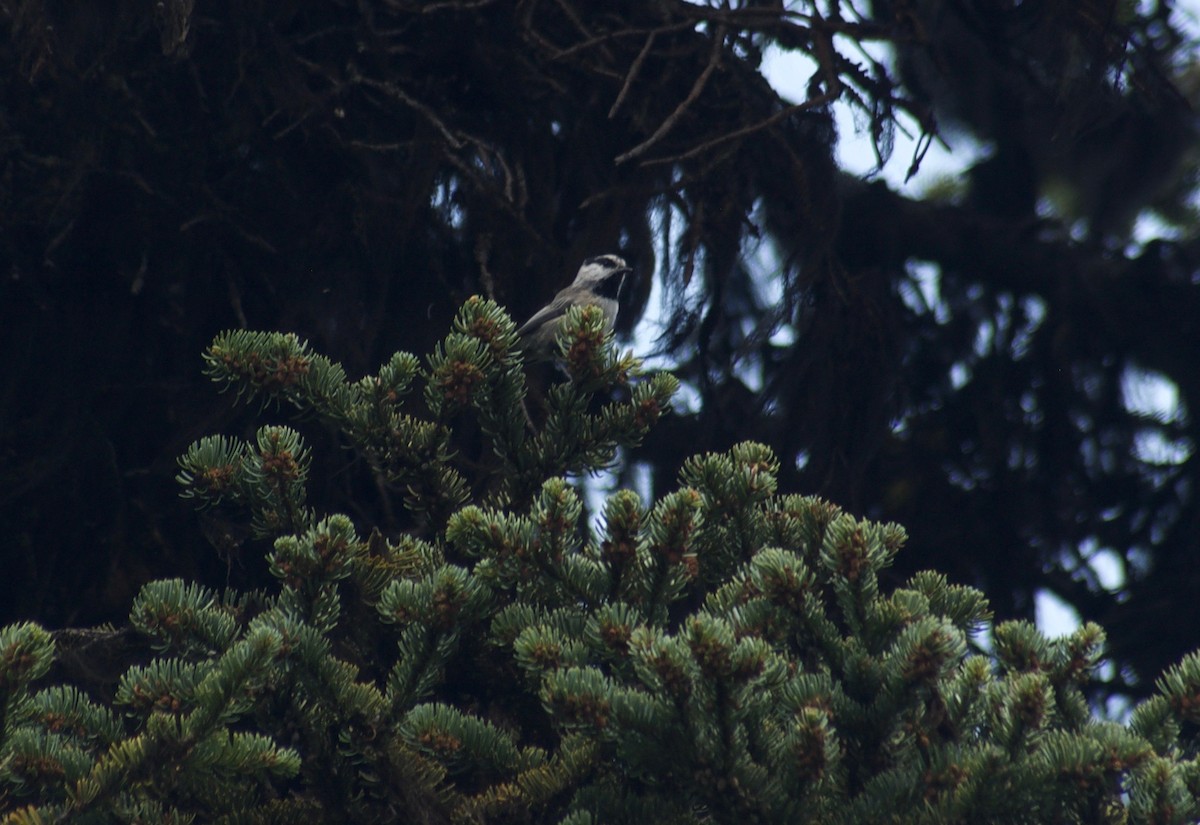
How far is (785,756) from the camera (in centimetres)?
195

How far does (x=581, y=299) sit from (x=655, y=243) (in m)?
1.02

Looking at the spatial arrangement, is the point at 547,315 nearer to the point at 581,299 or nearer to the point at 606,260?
the point at 581,299

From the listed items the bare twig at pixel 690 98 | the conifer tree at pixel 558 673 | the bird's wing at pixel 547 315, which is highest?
the bare twig at pixel 690 98

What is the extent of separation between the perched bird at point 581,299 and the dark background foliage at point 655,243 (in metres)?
0.07

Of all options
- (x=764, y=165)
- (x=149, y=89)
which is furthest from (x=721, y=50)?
(x=149, y=89)

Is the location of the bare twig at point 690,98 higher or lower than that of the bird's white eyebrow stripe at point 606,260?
higher

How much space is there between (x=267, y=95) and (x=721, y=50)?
56.5 inches

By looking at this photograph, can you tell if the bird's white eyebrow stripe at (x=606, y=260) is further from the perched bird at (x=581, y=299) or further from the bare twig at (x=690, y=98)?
the bare twig at (x=690, y=98)

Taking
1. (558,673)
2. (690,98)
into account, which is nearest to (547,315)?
(690,98)

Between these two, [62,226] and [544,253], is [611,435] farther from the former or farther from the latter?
[62,226]

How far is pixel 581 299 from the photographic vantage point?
3.84 meters

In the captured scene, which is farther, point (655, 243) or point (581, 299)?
point (655, 243)

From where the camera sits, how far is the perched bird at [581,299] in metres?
3.84

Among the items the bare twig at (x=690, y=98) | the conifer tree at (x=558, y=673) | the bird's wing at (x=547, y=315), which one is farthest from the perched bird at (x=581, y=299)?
the conifer tree at (x=558, y=673)
